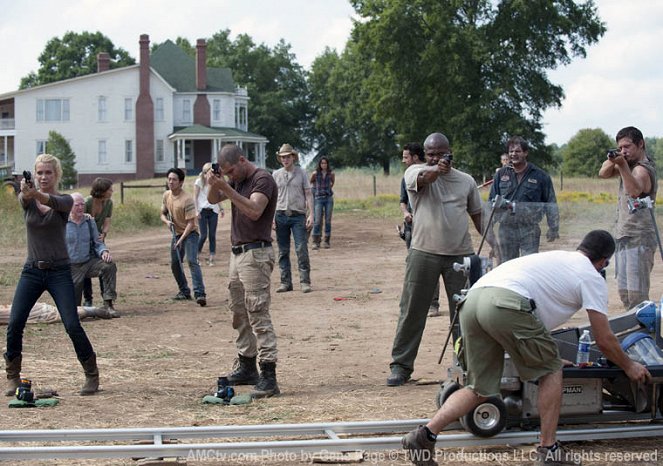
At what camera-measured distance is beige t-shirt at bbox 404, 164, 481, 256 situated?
26.9ft

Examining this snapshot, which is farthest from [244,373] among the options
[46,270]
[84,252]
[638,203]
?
[84,252]

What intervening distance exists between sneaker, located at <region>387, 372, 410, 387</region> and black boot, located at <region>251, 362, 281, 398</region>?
1.02 meters

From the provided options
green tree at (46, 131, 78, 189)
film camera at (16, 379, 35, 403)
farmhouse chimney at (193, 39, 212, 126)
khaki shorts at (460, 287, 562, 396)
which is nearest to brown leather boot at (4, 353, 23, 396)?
film camera at (16, 379, 35, 403)

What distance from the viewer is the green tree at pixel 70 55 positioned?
9344 cm

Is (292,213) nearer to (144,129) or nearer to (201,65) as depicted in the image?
(144,129)

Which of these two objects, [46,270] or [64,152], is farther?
[64,152]

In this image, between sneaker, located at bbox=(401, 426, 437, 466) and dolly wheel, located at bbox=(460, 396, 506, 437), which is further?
dolly wheel, located at bbox=(460, 396, 506, 437)

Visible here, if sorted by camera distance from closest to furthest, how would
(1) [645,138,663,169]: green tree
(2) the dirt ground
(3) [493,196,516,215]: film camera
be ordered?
(2) the dirt ground
(3) [493,196,516,215]: film camera
(1) [645,138,663,169]: green tree

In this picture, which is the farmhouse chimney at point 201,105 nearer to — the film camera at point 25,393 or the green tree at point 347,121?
the green tree at point 347,121

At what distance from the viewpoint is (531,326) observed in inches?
223

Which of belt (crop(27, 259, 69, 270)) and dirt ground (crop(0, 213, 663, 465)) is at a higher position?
belt (crop(27, 259, 69, 270))

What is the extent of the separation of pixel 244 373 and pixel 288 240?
20.5 ft

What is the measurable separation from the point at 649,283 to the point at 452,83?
137 feet

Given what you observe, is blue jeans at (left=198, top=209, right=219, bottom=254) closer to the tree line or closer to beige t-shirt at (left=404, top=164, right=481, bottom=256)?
beige t-shirt at (left=404, top=164, right=481, bottom=256)
